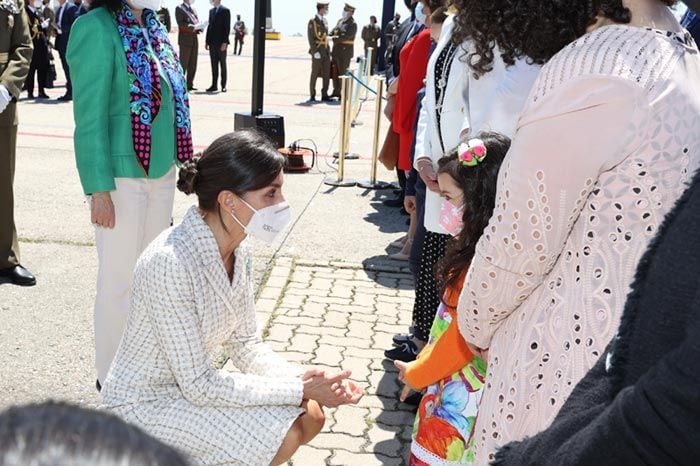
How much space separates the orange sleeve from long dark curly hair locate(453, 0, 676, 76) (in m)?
0.84

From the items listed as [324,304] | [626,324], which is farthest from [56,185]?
[626,324]

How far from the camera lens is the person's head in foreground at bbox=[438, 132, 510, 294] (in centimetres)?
277

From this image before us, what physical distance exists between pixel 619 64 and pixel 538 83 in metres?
0.16

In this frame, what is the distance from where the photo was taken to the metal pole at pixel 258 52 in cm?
847

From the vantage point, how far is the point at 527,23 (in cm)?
221

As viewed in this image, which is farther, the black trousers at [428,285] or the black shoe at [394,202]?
the black shoe at [394,202]

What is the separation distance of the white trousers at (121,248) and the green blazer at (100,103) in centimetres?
10

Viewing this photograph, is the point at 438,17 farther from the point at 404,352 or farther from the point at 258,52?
the point at 258,52

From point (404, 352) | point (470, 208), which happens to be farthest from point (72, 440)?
point (404, 352)

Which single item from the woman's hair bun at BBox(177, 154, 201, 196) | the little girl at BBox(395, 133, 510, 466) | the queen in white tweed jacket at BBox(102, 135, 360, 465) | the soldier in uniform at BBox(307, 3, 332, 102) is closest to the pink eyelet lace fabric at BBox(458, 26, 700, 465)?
the little girl at BBox(395, 133, 510, 466)

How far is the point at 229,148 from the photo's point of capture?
287cm

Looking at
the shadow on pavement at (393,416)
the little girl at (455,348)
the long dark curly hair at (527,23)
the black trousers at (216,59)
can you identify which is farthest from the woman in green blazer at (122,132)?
the black trousers at (216,59)

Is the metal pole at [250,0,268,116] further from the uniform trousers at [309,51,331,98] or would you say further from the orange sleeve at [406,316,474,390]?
the uniform trousers at [309,51,331,98]

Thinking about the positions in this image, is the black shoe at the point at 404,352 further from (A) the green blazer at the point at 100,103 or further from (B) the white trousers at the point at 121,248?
(A) the green blazer at the point at 100,103
